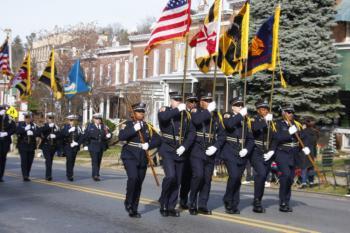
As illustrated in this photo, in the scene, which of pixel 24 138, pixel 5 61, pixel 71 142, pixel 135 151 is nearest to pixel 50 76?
pixel 5 61

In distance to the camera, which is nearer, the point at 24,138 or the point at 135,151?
the point at 135,151

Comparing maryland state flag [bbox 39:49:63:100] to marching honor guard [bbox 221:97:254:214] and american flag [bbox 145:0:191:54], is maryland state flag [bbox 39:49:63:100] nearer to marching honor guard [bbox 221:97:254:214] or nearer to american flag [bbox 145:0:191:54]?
american flag [bbox 145:0:191:54]

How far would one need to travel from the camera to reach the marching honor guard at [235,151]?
11539 mm

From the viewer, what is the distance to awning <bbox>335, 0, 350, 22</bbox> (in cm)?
2936

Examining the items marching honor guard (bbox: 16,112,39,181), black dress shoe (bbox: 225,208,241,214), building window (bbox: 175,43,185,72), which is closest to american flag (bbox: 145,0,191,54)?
black dress shoe (bbox: 225,208,241,214)

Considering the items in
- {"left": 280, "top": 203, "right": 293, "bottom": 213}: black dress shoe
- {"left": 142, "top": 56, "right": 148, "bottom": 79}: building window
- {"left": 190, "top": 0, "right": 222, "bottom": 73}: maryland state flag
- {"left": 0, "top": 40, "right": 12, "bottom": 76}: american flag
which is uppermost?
{"left": 142, "top": 56, "right": 148, "bottom": 79}: building window

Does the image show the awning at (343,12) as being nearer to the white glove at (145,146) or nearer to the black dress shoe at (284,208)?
the black dress shoe at (284,208)

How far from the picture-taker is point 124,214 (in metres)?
11.3

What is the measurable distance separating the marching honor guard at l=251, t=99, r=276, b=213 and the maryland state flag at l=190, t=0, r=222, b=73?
1853 mm

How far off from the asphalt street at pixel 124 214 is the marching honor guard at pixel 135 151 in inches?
13.6

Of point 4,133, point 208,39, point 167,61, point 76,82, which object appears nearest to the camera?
point 208,39

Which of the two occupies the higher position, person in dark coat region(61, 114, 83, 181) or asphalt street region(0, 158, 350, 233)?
person in dark coat region(61, 114, 83, 181)

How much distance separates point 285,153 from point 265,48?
11.2ft

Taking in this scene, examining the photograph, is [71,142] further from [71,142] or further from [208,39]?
[208,39]
